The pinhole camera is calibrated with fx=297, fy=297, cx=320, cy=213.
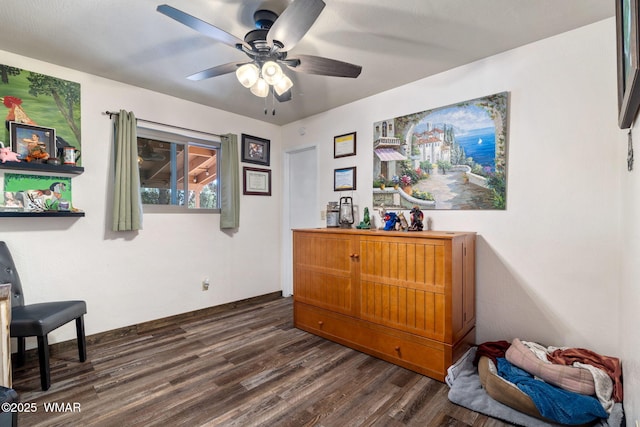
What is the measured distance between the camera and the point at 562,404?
5.25 feet

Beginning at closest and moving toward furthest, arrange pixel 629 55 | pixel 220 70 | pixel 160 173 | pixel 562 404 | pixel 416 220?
pixel 629 55 → pixel 562 404 → pixel 220 70 → pixel 416 220 → pixel 160 173

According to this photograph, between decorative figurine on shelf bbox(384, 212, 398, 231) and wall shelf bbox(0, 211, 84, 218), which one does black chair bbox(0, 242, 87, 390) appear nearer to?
wall shelf bbox(0, 211, 84, 218)

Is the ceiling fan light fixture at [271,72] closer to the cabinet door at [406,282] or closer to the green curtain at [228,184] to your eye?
the cabinet door at [406,282]

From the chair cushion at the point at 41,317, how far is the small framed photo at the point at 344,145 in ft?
9.12

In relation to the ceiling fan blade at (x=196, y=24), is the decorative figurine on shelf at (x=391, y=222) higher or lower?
lower

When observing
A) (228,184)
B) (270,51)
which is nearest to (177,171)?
(228,184)

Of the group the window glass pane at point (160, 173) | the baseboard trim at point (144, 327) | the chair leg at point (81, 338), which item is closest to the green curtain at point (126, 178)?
the window glass pane at point (160, 173)

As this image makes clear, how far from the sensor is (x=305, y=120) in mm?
3898

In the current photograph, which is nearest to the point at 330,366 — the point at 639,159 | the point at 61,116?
the point at 639,159

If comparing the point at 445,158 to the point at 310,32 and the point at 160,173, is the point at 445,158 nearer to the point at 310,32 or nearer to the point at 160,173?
the point at 310,32

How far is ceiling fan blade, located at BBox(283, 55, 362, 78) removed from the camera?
6.11ft

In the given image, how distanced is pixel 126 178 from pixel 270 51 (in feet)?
6.03

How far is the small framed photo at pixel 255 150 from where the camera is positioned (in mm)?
3785

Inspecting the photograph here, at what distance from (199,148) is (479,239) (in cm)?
313
